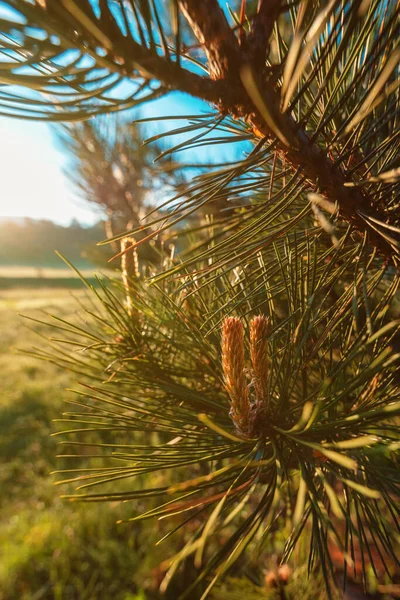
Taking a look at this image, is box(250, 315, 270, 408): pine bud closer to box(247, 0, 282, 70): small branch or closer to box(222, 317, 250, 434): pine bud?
box(222, 317, 250, 434): pine bud

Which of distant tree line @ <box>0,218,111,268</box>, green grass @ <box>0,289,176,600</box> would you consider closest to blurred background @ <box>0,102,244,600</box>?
green grass @ <box>0,289,176,600</box>

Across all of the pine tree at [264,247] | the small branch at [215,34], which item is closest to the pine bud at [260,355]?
the pine tree at [264,247]

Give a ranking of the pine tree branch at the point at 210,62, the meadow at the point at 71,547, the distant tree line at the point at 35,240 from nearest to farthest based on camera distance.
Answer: the pine tree branch at the point at 210,62 → the meadow at the point at 71,547 → the distant tree line at the point at 35,240

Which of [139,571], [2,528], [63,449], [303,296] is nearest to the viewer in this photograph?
[303,296]

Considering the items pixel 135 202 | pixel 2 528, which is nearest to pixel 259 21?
pixel 135 202

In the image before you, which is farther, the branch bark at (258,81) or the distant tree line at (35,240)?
the distant tree line at (35,240)

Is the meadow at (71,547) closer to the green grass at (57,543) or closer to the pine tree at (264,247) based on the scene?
the green grass at (57,543)

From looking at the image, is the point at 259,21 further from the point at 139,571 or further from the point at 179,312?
the point at 139,571
